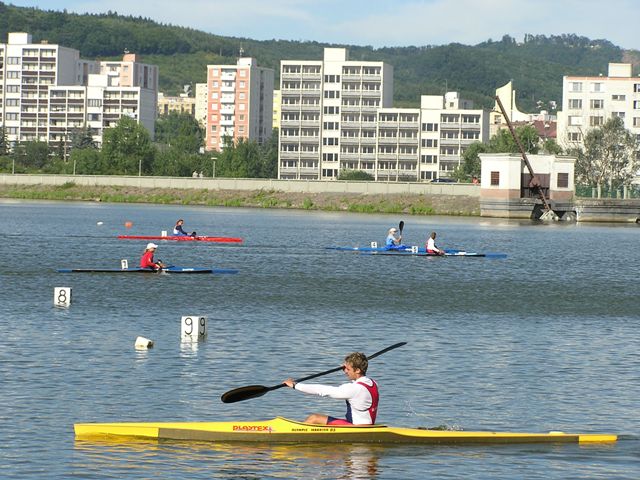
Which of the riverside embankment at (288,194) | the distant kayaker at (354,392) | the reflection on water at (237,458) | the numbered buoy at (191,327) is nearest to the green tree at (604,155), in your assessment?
the riverside embankment at (288,194)

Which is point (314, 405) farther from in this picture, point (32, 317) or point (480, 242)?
point (480, 242)

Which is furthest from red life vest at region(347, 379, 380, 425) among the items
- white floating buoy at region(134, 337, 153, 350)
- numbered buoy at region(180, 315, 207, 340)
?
numbered buoy at region(180, 315, 207, 340)

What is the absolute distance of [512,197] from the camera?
518 ft

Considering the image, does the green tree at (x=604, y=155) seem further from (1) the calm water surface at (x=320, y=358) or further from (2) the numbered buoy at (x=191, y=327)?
(2) the numbered buoy at (x=191, y=327)

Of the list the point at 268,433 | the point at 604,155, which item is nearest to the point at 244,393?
the point at 268,433

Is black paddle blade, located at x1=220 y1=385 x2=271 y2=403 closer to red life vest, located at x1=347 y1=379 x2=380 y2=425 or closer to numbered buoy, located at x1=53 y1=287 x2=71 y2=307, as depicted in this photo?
red life vest, located at x1=347 y1=379 x2=380 y2=425

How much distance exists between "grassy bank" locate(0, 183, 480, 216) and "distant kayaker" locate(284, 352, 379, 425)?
142 m

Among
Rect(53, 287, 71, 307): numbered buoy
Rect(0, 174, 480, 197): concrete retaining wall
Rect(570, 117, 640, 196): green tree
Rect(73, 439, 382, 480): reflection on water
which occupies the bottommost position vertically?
Rect(73, 439, 382, 480): reflection on water

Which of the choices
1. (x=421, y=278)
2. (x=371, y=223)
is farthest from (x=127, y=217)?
(x=421, y=278)

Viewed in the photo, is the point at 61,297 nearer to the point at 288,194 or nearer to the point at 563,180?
the point at 563,180

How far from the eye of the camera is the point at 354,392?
82.7ft

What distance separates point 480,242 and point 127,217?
51.2m

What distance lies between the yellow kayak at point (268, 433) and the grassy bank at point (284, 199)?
466ft

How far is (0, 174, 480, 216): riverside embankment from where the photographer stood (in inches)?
6796
